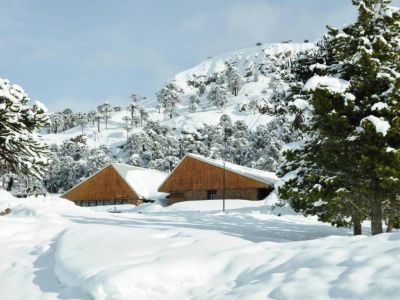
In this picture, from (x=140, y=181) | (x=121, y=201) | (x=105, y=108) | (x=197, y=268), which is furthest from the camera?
(x=105, y=108)

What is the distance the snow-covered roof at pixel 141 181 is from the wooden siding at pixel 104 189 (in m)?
0.58

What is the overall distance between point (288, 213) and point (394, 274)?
3338cm

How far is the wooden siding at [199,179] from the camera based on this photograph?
171 feet

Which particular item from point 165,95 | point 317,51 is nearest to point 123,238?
point 317,51

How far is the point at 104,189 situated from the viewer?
6259cm

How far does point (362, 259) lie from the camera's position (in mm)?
6941

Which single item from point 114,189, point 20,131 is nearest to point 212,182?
point 114,189

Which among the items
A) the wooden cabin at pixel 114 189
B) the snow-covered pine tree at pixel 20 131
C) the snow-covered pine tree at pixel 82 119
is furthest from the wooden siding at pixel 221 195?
the snow-covered pine tree at pixel 82 119

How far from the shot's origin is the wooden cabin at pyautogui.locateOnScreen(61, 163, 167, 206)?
61062 mm

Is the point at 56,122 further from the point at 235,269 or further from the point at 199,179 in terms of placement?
the point at 235,269

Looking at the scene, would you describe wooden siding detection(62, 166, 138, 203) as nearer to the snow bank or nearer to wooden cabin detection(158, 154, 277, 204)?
wooden cabin detection(158, 154, 277, 204)

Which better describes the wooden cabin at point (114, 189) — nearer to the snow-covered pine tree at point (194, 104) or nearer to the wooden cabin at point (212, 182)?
the wooden cabin at point (212, 182)

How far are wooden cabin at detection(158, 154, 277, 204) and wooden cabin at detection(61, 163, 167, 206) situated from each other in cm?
496

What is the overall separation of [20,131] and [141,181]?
44.5 m
